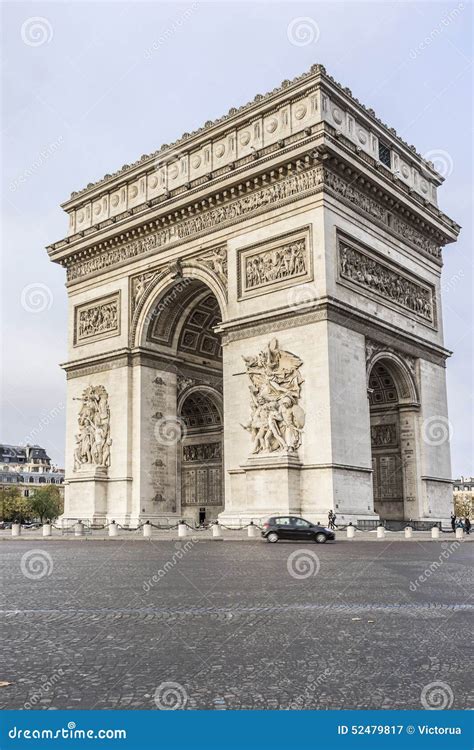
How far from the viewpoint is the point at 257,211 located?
29094mm

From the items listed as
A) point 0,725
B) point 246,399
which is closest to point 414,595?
point 0,725

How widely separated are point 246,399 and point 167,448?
6722mm

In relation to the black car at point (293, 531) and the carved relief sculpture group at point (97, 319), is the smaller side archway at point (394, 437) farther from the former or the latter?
the carved relief sculpture group at point (97, 319)

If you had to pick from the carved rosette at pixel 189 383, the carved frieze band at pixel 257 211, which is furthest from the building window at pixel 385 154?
the carved rosette at pixel 189 383

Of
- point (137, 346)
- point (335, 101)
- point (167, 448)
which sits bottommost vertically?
point (167, 448)

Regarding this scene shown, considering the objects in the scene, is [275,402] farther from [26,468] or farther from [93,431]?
[26,468]

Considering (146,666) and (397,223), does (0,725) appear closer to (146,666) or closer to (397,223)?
(146,666)

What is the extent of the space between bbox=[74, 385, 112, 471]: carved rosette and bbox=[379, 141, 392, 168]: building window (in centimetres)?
1539

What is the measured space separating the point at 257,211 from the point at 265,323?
4404mm

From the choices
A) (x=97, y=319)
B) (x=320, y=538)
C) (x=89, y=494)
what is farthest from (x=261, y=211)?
(x=89, y=494)

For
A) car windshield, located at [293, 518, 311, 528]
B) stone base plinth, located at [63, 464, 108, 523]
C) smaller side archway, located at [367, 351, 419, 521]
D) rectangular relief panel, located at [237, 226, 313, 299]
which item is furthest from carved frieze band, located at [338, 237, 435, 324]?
stone base plinth, located at [63, 464, 108, 523]

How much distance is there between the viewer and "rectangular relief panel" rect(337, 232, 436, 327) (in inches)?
1098

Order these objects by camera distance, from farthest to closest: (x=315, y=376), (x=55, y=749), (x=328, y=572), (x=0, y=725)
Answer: (x=315, y=376) → (x=328, y=572) → (x=0, y=725) → (x=55, y=749)

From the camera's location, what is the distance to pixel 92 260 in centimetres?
3650
